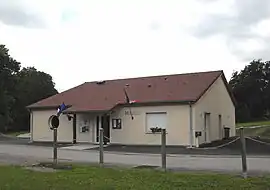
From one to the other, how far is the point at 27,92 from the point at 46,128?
138 feet

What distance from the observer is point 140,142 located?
32.5 metres

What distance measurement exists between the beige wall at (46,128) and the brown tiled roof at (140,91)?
2.80ft

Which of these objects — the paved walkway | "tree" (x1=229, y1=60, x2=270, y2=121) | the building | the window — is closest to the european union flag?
the building

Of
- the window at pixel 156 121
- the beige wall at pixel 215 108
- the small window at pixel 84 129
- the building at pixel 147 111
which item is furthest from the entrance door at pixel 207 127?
the small window at pixel 84 129

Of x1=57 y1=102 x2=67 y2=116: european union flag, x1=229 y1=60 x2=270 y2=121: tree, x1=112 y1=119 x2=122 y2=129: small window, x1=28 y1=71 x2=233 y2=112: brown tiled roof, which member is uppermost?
x1=229 y1=60 x2=270 y2=121: tree

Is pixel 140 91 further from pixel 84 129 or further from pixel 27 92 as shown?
pixel 27 92

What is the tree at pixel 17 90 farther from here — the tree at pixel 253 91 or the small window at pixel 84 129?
the tree at pixel 253 91

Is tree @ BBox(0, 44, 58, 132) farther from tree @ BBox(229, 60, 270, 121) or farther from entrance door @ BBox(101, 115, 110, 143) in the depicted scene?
tree @ BBox(229, 60, 270, 121)

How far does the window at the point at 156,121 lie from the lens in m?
31.8

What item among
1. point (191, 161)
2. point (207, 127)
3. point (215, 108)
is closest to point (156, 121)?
point (207, 127)

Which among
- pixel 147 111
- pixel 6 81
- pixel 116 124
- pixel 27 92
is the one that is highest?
pixel 6 81

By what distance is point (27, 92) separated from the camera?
7781cm

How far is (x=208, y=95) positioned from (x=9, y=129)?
45.9 metres

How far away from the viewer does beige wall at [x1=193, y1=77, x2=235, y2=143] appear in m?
31.5
